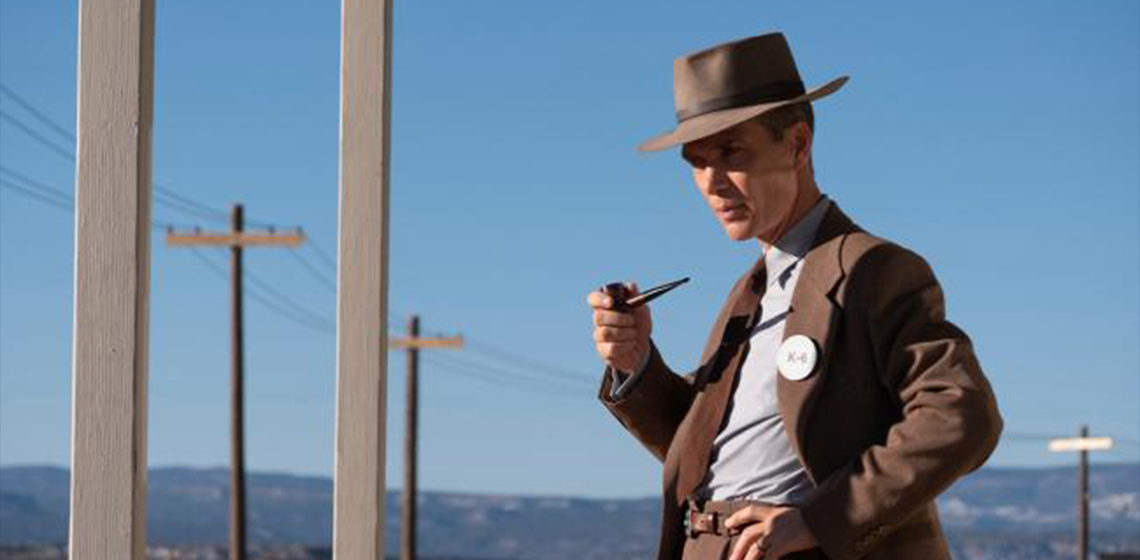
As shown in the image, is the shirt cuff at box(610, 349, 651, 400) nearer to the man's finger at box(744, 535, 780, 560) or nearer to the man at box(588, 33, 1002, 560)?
the man at box(588, 33, 1002, 560)

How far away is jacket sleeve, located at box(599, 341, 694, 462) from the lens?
3361 millimetres

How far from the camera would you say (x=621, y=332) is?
3.26 m

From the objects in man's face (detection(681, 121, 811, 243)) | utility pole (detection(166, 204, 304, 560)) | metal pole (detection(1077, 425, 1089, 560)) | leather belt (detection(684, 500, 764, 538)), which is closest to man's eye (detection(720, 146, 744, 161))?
man's face (detection(681, 121, 811, 243))

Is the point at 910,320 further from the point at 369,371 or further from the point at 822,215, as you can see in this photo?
the point at 369,371

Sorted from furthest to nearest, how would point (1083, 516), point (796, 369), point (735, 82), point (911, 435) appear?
1. point (1083, 516)
2. point (735, 82)
3. point (796, 369)
4. point (911, 435)

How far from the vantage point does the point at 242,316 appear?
70.9 ft

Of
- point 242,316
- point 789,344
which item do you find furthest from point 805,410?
point 242,316

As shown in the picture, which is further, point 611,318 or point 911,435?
point 611,318

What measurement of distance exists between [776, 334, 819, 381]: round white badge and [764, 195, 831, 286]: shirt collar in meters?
0.16

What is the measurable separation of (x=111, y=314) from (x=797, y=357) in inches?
41.7

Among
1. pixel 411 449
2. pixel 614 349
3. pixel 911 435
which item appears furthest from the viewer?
pixel 411 449

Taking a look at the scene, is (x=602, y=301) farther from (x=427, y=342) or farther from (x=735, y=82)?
(x=427, y=342)

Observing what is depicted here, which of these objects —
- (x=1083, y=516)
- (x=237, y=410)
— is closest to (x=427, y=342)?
(x=237, y=410)

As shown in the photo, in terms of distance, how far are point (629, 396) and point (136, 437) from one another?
78 cm
